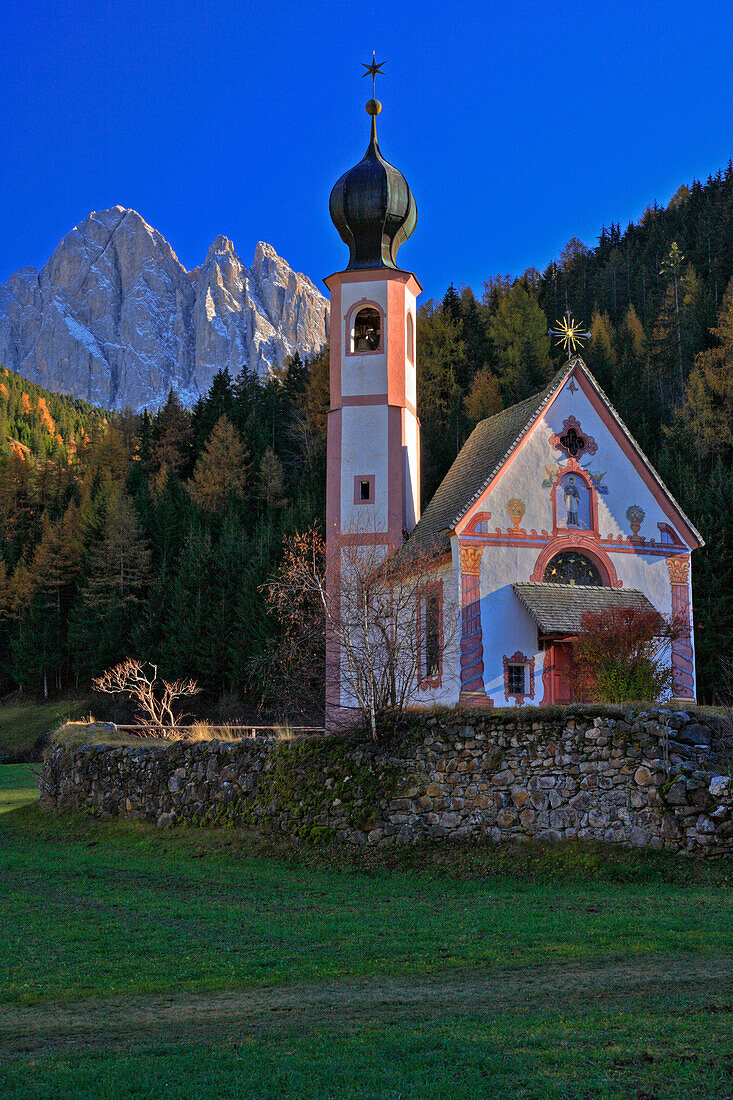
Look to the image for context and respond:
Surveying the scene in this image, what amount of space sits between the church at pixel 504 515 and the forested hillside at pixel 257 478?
31.5 feet

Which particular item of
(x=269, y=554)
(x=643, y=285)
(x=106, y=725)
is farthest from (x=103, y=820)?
(x=643, y=285)

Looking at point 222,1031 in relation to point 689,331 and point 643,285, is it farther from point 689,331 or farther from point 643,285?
point 643,285

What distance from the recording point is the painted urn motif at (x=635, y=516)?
91.3 ft

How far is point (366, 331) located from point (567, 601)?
11.7 m

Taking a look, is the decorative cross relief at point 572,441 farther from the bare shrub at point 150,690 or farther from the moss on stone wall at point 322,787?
the moss on stone wall at point 322,787

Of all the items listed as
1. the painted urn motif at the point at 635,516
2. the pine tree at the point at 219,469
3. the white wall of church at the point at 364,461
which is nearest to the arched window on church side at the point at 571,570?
the painted urn motif at the point at 635,516

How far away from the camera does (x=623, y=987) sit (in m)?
8.10

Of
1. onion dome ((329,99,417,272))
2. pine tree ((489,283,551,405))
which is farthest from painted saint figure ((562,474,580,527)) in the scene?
pine tree ((489,283,551,405))

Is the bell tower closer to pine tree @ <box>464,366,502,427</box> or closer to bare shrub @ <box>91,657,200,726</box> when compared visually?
bare shrub @ <box>91,657,200,726</box>

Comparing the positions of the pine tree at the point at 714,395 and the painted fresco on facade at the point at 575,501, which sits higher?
the pine tree at the point at 714,395

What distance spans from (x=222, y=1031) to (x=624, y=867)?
774 cm

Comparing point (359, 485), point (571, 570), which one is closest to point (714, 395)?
point (359, 485)

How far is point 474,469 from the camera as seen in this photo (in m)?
29.8

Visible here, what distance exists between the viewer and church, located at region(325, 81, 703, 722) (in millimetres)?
26016
